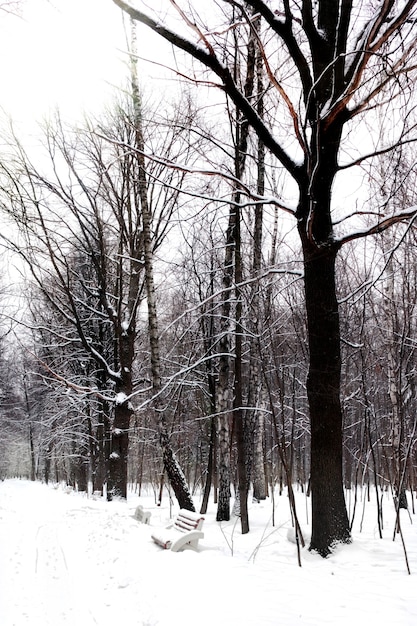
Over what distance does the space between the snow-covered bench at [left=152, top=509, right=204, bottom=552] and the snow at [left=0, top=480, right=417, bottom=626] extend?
146 millimetres

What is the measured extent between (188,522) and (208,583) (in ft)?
7.61

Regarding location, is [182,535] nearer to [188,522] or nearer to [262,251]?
[188,522]

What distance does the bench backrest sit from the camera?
632cm

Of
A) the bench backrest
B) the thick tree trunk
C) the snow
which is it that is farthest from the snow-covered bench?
the thick tree trunk

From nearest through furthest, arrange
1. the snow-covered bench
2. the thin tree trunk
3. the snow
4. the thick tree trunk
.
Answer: the snow < the thick tree trunk < the snow-covered bench < the thin tree trunk

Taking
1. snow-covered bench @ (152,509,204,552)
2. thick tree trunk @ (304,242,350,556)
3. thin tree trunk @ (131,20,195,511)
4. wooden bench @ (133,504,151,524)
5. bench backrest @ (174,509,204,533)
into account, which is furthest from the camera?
thin tree trunk @ (131,20,195,511)

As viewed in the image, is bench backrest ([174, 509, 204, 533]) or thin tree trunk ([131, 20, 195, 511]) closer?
bench backrest ([174, 509, 204, 533])

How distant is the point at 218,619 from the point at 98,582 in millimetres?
2225

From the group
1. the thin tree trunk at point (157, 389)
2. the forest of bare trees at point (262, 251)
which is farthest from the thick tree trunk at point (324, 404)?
the thin tree trunk at point (157, 389)

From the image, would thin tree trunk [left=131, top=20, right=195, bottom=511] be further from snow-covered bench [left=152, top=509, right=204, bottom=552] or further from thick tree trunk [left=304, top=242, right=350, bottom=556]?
thick tree trunk [left=304, top=242, right=350, bottom=556]

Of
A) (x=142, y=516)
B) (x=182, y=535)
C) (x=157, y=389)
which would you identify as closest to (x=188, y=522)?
(x=182, y=535)

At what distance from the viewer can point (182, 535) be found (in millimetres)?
5836

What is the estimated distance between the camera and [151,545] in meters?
6.29

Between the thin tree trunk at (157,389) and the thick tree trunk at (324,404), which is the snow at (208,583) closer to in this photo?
the thick tree trunk at (324,404)
